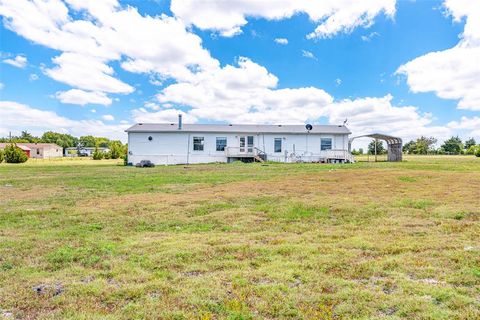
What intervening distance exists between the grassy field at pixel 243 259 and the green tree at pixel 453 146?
70555 mm

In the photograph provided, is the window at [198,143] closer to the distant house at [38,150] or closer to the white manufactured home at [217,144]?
the white manufactured home at [217,144]

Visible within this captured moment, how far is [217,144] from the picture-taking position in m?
29.0

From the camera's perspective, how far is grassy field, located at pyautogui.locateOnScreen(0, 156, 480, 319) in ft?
9.68

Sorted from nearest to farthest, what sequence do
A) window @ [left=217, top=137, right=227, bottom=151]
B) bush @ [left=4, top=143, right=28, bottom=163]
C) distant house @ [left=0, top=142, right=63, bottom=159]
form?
window @ [left=217, top=137, right=227, bottom=151] < bush @ [left=4, top=143, right=28, bottom=163] < distant house @ [left=0, top=142, right=63, bottom=159]

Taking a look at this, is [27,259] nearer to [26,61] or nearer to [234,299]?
[234,299]

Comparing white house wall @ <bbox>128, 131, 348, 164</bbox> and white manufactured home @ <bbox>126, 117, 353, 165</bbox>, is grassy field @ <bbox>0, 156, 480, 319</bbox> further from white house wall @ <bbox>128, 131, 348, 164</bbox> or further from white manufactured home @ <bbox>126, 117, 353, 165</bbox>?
white house wall @ <bbox>128, 131, 348, 164</bbox>

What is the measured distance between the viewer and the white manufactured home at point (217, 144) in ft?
93.4

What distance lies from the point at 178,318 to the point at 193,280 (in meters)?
0.81

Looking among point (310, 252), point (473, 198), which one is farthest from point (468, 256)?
point (473, 198)

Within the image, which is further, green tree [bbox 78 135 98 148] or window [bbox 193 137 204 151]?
green tree [bbox 78 135 98 148]

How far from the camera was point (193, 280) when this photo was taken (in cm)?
357

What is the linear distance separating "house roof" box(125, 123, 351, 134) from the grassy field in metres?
20.1

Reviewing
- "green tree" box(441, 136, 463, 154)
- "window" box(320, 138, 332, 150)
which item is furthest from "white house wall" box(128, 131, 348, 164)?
"green tree" box(441, 136, 463, 154)

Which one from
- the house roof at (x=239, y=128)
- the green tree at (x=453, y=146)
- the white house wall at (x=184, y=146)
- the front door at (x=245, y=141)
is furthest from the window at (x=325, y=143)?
the green tree at (x=453, y=146)
